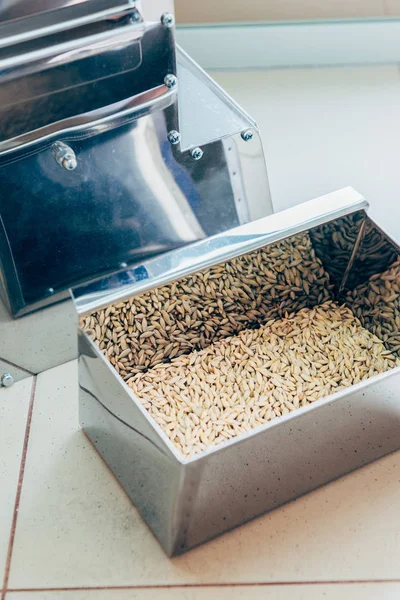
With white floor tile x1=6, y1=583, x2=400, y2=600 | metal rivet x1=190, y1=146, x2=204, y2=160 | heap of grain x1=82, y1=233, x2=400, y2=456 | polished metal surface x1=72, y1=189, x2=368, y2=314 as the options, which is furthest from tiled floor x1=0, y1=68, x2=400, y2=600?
metal rivet x1=190, y1=146, x2=204, y2=160

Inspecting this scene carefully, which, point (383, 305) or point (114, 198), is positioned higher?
point (114, 198)

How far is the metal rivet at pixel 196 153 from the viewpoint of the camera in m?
1.23

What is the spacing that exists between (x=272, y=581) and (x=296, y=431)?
189 millimetres

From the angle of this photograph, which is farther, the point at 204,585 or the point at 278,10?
the point at 278,10

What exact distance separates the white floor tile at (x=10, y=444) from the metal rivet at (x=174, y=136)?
1.37ft

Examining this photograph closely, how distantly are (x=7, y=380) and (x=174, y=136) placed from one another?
0.44 m

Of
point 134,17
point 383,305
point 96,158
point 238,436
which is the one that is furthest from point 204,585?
point 134,17

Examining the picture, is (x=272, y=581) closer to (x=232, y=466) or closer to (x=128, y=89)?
(x=232, y=466)

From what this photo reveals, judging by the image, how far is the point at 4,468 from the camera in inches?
44.7

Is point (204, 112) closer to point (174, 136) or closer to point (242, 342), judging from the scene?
point (174, 136)

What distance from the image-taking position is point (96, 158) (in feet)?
3.84

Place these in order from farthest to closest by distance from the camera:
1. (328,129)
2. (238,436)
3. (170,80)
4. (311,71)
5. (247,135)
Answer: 1. (311,71)
2. (328,129)
3. (247,135)
4. (170,80)
5. (238,436)

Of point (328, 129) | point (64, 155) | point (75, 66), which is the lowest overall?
point (328, 129)

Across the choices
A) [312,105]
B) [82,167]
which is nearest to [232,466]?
[82,167]
